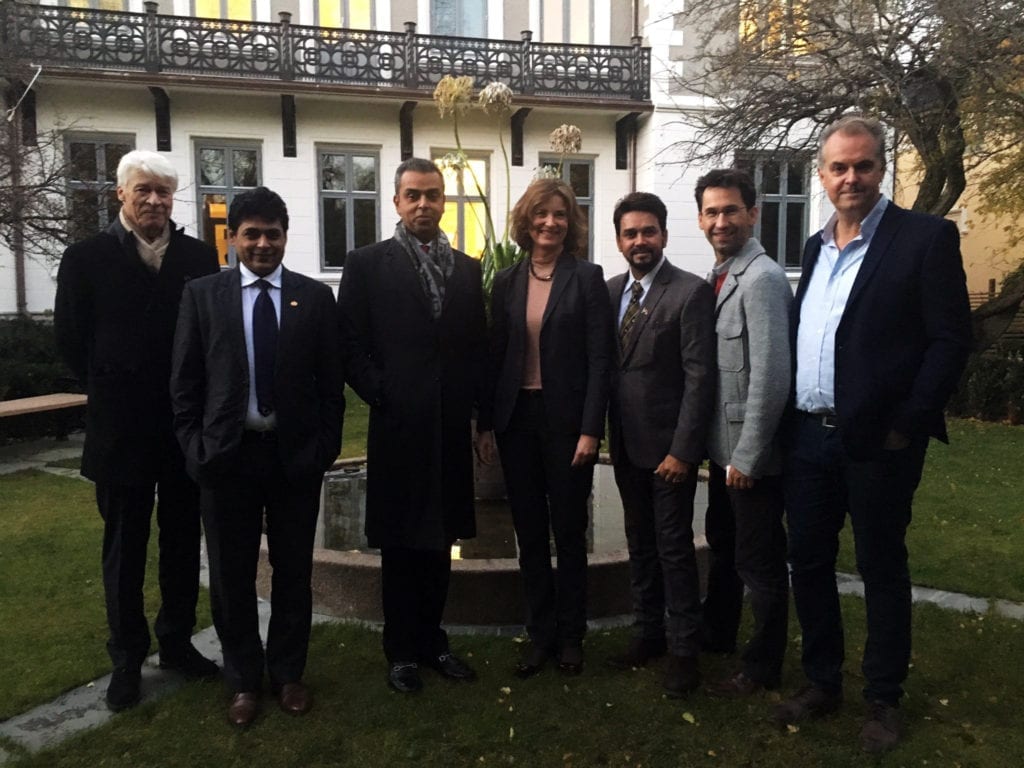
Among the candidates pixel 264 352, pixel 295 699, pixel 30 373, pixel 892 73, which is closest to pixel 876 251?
pixel 264 352

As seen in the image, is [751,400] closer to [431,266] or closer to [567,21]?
[431,266]

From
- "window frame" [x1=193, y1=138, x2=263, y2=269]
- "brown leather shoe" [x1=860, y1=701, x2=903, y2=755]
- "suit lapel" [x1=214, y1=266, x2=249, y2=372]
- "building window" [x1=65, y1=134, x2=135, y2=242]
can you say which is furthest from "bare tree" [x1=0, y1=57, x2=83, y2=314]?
"brown leather shoe" [x1=860, y1=701, x2=903, y2=755]

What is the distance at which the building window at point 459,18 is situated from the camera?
14.9 metres

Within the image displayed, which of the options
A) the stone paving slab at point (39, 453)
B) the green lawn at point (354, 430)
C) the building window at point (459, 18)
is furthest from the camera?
the building window at point (459, 18)

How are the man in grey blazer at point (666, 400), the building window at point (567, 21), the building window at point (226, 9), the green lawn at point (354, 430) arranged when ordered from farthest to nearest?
the building window at point (567, 21)
the building window at point (226, 9)
the green lawn at point (354, 430)
the man in grey blazer at point (666, 400)

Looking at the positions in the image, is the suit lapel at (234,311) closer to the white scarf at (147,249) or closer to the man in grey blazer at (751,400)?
the white scarf at (147,249)

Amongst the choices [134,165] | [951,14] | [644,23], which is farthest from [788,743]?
[644,23]

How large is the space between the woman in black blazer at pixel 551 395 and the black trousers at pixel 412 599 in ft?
1.25

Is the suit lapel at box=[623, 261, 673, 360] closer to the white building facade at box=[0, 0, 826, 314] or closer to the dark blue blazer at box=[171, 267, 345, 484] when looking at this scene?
the dark blue blazer at box=[171, 267, 345, 484]

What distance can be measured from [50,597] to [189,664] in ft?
5.08

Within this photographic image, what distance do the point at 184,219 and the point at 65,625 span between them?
1082 centimetres

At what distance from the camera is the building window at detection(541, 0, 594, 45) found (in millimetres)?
15250

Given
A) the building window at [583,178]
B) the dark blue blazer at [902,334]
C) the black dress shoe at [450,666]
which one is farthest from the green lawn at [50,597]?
the building window at [583,178]

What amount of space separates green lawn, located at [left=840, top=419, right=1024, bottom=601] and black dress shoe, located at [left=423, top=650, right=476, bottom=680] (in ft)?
8.81
